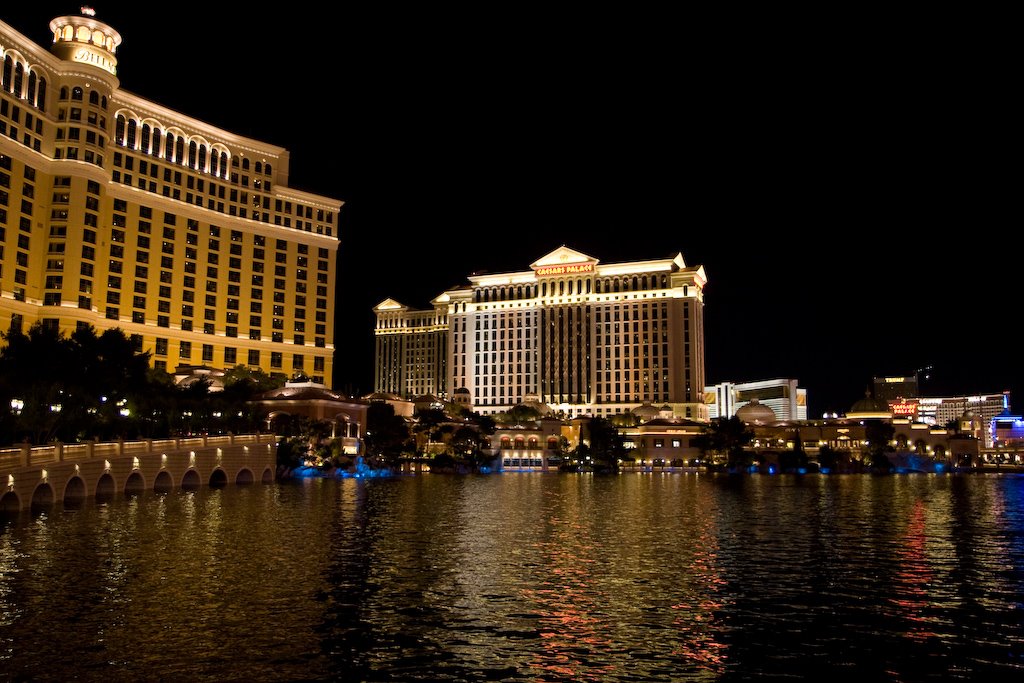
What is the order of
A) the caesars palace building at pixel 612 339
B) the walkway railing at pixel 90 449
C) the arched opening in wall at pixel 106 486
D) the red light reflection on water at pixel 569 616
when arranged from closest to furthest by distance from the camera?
the red light reflection on water at pixel 569 616 < the walkway railing at pixel 90 449 < the arched opening in wall at pixel 106 486 < the caesars palace building at pixel 612 339

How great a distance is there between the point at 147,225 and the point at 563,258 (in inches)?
3837

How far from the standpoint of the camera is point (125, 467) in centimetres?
6025

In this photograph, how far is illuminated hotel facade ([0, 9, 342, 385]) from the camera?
108 metres

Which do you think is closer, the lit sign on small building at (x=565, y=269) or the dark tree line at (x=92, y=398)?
the dark tree line at (x=92, y=398)

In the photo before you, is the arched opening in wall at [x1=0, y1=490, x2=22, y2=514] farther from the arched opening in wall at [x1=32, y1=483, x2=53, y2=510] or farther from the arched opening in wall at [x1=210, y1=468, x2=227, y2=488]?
the arched opening in wall at [x1=210, y1=468, x2=227, y2=488]

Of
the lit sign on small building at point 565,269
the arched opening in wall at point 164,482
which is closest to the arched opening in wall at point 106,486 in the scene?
the arched opening in wall at point 164,482

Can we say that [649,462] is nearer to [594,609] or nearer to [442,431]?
[442,431]

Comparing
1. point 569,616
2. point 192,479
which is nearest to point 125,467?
point 192,479

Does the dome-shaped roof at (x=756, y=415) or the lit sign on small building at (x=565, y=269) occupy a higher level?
the lit sign on small building at (x=565, y=269)

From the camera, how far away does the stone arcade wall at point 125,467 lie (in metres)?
45.2

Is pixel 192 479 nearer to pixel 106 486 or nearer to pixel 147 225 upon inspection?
pixel 106 486

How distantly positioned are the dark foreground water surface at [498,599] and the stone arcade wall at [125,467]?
2.84 m

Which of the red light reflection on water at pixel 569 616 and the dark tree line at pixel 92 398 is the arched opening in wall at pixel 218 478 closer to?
the dark tree line at pixel 92 398

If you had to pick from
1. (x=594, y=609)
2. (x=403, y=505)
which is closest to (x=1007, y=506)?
(x=403, y=505)
